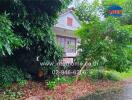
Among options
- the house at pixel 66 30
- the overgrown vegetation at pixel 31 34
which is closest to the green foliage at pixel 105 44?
the overgrown vegetation at pixel 31 34

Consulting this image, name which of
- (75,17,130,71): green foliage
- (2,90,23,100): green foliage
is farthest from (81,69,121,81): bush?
(2,90,23,100): green foliage

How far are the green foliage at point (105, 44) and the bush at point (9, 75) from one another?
4434mm

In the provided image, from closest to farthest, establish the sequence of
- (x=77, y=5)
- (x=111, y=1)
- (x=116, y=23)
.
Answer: (x=116, y=23) → (x=111, y=1) → (x=77, y=5)

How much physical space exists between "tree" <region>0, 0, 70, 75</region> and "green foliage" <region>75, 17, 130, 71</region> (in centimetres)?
268

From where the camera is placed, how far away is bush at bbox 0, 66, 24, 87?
10984mm

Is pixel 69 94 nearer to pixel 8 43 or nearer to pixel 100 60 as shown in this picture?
pixel 8 43

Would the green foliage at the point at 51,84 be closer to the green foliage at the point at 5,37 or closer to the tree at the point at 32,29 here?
the tree at the point at 32,29

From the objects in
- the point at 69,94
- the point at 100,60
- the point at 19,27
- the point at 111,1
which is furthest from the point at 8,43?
the point at 111,1

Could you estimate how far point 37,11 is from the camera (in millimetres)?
12000

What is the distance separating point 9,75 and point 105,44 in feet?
17.8

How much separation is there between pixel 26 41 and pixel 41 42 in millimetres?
958

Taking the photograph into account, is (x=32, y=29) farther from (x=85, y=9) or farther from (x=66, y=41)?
(x=85, y=9)

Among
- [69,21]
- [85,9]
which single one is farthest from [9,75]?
[85,9]

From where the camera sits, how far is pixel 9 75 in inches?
448
